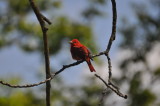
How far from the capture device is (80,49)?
119 inches

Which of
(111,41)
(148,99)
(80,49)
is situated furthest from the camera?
(148,99)

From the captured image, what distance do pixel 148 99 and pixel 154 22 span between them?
5147 mm

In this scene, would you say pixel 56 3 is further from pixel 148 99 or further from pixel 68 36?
pixel 148 99

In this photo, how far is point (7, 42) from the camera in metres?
22.0

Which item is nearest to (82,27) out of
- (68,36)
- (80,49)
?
(68,36)

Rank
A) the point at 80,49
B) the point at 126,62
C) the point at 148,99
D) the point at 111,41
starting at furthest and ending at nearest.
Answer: the point at 126,62 < the point at 148,99 < the point at 80,49 < the point at 111,41

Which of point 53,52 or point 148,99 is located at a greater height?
point 53,52

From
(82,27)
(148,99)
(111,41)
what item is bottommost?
(111,41)

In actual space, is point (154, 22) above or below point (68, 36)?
above

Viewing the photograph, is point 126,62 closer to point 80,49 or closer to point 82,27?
point 82,27

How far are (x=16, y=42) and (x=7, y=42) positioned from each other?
1.50ft

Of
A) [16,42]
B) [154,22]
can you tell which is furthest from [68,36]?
[154,22]

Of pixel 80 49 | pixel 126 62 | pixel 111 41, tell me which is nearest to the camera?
pixel 111 41

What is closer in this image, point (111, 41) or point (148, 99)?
point (111, 41)
